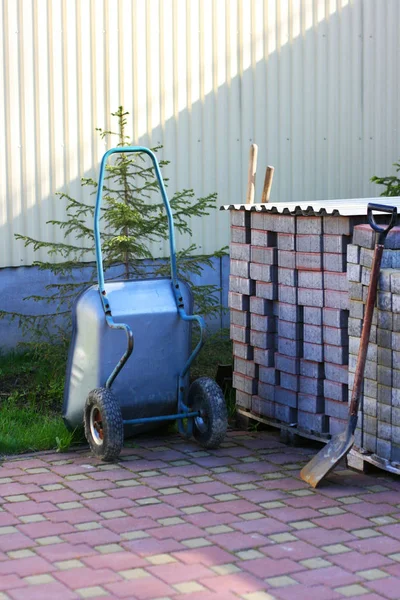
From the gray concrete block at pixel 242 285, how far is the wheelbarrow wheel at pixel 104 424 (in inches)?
52.2

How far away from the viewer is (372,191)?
1157cm

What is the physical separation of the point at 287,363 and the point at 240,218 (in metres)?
1.14

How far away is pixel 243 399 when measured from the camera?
7.70 meters

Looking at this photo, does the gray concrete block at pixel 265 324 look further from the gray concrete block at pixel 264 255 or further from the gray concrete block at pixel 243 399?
the gray concrete block at pixel 243 399

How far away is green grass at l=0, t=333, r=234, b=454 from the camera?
7195mm

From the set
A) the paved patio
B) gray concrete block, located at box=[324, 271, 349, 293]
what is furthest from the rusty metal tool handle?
the paved patio

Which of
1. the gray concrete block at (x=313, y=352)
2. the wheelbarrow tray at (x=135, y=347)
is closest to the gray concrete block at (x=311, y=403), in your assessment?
the gray concrete block at (x=313, y=352)

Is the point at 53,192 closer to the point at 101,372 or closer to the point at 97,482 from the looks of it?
the point at 101,372

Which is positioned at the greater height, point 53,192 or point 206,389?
point 53,192

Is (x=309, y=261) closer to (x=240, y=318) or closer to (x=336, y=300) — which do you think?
(x=336, y=300)

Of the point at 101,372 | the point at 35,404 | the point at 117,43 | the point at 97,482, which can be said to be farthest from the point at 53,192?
the point at 97,482

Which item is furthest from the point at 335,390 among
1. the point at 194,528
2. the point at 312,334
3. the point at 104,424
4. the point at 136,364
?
the point at 194,528

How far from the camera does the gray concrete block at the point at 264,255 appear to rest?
282 inches

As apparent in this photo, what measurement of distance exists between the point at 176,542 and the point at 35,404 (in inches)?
124
